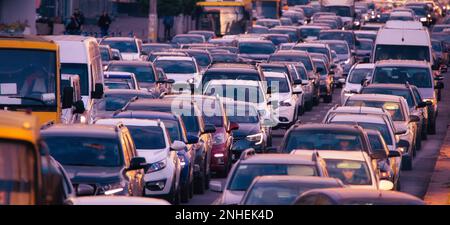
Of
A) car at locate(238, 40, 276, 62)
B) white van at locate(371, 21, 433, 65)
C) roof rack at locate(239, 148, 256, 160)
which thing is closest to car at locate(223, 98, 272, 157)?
roof rack at locate(239, 148, 256, 160)

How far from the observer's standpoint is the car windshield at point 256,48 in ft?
200

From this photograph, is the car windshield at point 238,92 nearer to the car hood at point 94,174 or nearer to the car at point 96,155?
the car at point 96,155

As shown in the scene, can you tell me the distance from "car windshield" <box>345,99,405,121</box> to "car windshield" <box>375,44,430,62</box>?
14.3 metres

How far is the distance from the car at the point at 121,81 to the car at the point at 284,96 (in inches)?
134

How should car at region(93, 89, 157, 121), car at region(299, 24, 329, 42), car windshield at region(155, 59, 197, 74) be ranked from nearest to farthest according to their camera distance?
car at region(93, 89, 157, 121)
car windshield at region(155, 59, 197, 74)
car at region(299, 24, 329, 42)

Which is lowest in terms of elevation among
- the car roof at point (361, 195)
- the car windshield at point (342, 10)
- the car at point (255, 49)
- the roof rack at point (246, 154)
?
the car windshield at point (342, 10)

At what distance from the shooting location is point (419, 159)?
3681 centimetres

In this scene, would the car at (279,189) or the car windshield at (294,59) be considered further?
the car windshield at (294,59)

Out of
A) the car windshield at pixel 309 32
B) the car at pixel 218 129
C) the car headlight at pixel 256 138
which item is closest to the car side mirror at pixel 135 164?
the car at pixel 218 129

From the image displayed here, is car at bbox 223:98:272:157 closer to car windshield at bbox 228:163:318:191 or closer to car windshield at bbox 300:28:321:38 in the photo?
car windshield at bbox 228:163:318:191

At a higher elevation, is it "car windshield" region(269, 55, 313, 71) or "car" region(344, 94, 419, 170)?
"car" region(344, 94, 419, 170)

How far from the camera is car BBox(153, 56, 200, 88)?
47.0 metres
